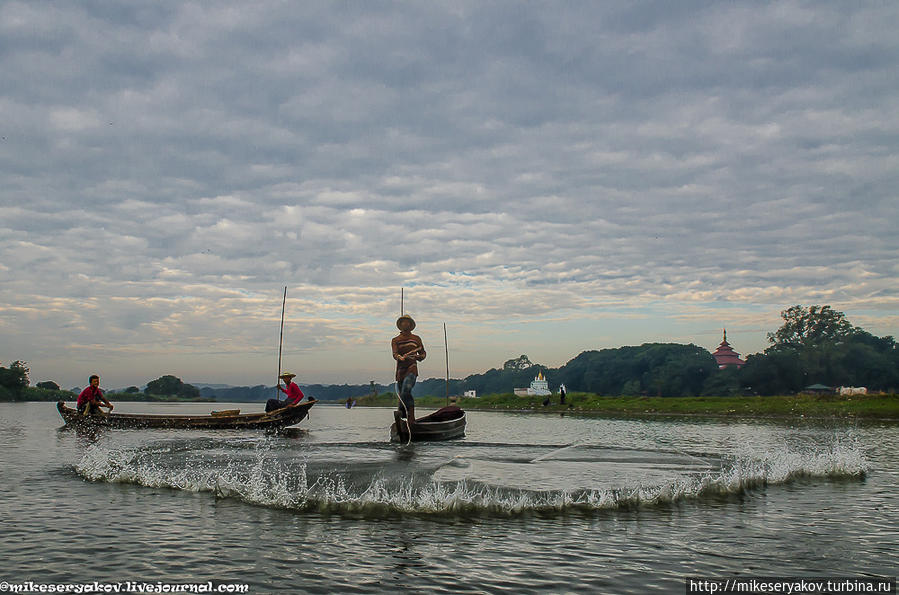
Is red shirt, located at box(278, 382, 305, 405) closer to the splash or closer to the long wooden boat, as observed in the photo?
the long wooden boat

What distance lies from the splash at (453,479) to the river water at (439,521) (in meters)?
0.06

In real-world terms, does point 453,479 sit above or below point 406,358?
below

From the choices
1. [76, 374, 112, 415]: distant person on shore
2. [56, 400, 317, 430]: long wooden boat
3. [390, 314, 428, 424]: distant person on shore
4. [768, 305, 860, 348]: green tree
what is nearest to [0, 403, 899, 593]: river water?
[390, 314, 428, 424]: distant person on shore

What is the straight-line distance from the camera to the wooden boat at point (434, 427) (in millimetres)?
23688

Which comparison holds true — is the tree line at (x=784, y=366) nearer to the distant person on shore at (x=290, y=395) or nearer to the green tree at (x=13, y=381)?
the distant person on shore at (x=290, y=395)

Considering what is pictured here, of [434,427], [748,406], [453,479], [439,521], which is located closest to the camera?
[439,521]

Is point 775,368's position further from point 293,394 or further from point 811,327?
point 293,394

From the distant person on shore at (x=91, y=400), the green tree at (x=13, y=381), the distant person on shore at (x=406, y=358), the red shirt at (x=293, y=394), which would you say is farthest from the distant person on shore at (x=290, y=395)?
the green tree at (x=13, y=381)

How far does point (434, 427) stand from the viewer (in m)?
25.4

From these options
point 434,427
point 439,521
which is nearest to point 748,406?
point 434,427

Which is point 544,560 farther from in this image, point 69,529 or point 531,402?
point 531,402

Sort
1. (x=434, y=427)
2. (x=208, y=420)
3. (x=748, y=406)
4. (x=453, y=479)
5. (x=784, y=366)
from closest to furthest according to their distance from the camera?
(x=453, y=479)
(x=434, y=427)
(x=208, y=420)
(x=748, y=406)
(x=784, y=366)

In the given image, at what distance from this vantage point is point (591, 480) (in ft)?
48.4

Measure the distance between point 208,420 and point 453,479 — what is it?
28.5 metres
